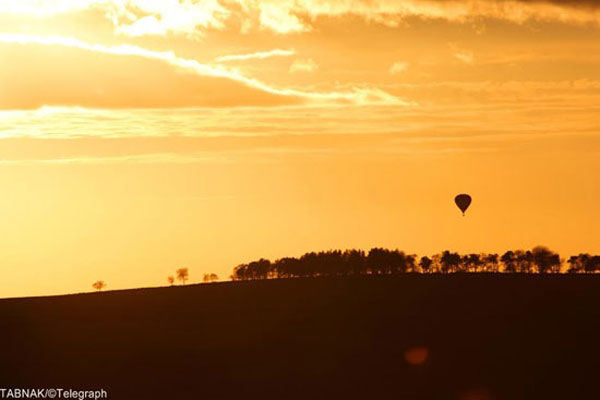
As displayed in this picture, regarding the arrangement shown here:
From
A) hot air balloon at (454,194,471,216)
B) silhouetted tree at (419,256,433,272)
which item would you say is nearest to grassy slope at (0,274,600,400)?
hot air balloon at (454,194,471,216)

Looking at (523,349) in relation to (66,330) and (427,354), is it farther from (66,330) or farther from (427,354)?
(66,330)

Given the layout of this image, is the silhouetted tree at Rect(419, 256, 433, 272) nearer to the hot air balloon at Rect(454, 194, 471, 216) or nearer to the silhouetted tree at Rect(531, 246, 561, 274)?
the silhouetted tree at Rect(531, 246, 561, 274)

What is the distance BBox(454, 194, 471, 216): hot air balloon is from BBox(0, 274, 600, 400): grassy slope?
9.15 m

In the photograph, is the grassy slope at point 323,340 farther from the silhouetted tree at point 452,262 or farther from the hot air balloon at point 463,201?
the silhouetted tree at point 452,262

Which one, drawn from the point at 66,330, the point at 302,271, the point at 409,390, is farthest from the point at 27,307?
the point at 302,271

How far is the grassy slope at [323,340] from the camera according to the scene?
5850 cm

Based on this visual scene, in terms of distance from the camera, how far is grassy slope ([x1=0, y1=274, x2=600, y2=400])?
58500 millimetres

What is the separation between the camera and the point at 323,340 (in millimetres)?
68938

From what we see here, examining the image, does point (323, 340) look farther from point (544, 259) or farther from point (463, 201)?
point (544, 259)

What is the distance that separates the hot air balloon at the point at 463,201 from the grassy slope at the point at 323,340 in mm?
9146

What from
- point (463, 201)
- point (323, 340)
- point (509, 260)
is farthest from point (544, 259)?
point (323, 340)

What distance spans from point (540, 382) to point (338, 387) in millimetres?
9995

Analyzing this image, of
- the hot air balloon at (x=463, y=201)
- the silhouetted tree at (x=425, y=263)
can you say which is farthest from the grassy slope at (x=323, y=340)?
the silhouetted tree at (x=425, y=263)

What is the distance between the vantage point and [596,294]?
80.0 m
